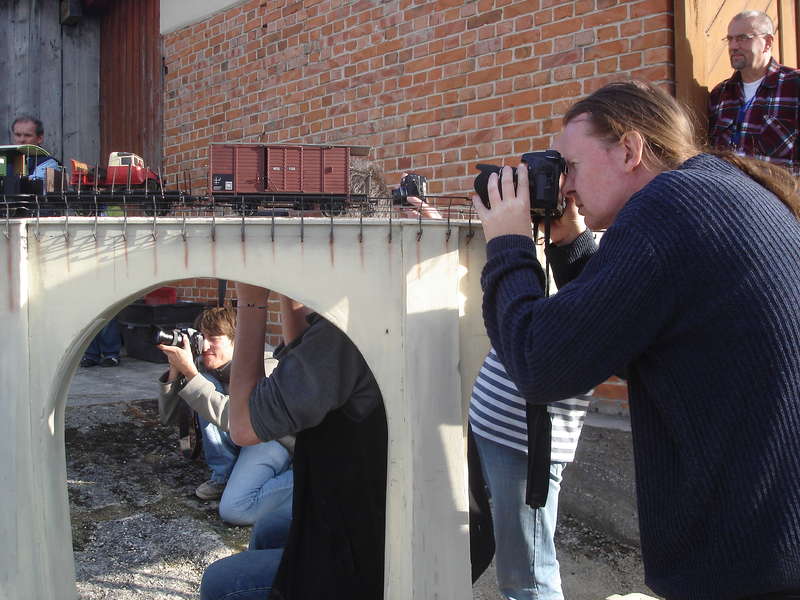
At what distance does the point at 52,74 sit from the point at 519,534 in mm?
8082

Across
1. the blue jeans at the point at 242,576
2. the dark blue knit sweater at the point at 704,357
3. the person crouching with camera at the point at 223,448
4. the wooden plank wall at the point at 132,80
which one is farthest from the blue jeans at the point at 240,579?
the wooden plank wall at the point at 132,80

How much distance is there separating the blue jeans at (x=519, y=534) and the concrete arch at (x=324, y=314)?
0.41m

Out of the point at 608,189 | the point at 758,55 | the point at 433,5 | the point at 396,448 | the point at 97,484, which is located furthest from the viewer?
the point at 433,5

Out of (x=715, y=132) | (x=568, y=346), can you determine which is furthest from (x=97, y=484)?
(x=715, y=132)

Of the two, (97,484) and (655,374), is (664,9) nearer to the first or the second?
(655,374)

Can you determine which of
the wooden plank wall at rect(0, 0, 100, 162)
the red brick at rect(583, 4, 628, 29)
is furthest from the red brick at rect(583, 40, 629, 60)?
the wooden plank wall at rect(0, 0, 100, 162)

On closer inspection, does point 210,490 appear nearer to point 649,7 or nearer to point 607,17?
point 607,17

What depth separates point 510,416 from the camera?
1.95m

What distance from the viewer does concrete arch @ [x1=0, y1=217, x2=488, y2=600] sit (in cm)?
152

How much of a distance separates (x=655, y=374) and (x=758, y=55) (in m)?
2.71

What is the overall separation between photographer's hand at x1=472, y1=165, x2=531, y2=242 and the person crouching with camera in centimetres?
182

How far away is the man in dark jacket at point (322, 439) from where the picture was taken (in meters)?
1.47

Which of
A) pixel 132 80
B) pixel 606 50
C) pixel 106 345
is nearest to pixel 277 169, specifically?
pixel 606 50

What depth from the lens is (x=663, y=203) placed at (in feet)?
3.26
